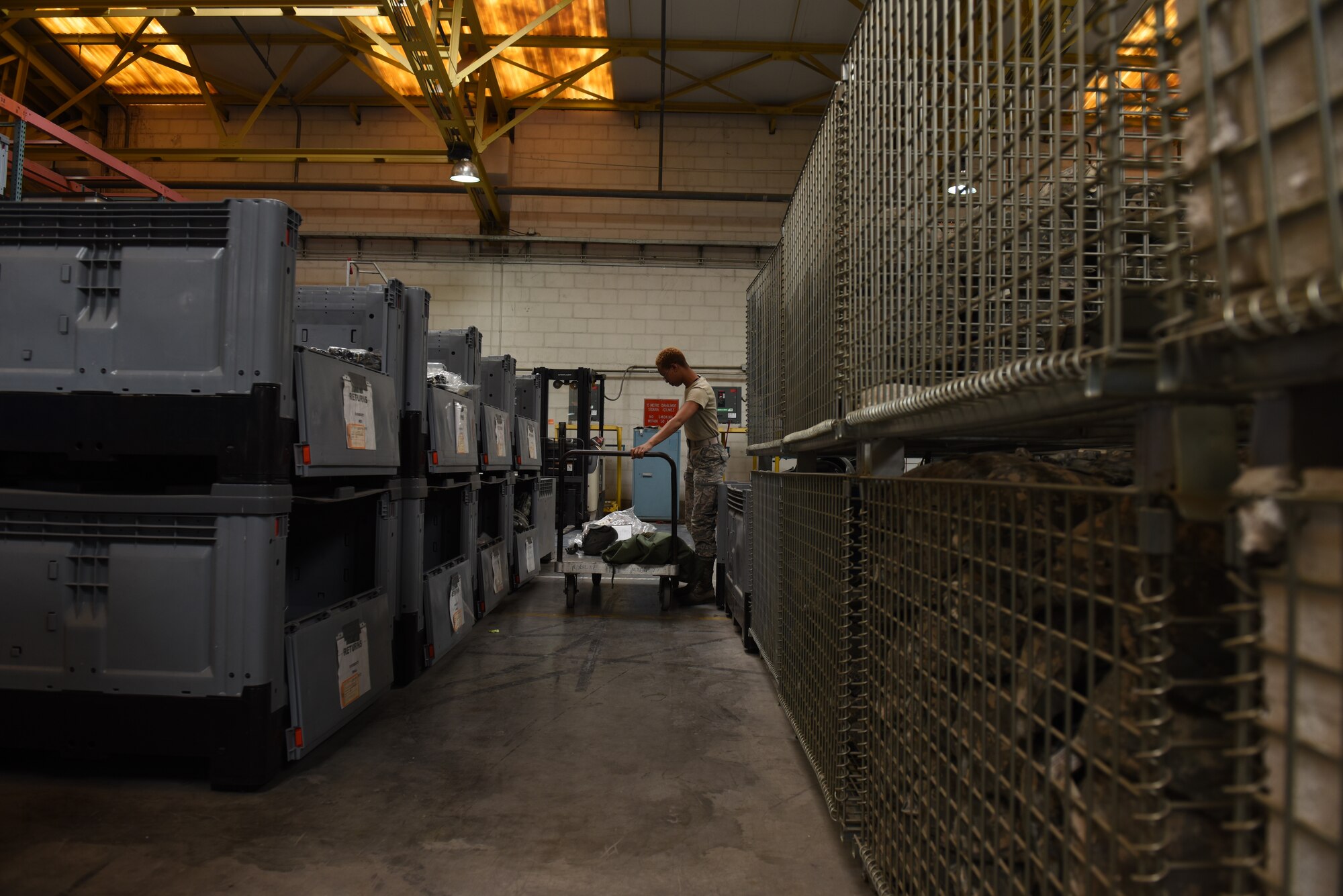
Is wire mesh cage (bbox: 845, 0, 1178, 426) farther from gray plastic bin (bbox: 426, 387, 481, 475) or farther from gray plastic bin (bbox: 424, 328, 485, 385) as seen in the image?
gray plastic bin (bbox: 424, 328, 485, 385)

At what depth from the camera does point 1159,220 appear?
0.64 meters

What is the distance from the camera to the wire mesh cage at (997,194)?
71 centimetres

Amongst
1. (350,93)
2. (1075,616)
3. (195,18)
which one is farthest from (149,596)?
(350,93)

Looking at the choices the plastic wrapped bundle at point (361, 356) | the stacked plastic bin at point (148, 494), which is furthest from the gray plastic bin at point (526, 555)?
the stacked plastic bin at point (148, 494)

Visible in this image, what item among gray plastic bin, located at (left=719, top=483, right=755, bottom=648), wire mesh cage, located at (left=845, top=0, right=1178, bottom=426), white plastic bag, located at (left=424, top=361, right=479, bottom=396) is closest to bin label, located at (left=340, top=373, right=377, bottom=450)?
white plastic bag, located at (left=424, top=361, right=479, bottom=396)

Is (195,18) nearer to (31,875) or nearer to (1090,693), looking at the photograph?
(31,875)

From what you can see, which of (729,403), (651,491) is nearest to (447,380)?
(651,491)

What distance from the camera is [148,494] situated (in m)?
1.98

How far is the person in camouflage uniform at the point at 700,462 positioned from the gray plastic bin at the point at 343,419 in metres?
2.00

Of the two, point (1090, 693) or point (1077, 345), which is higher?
point (1077, 345)

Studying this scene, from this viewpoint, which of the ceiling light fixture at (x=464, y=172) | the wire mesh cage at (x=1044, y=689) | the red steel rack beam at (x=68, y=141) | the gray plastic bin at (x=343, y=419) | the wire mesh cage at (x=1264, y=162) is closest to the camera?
the wire mesh cage at (x=1264, y=162)

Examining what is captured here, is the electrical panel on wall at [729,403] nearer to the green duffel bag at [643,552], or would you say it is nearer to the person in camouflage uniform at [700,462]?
the person in camouflage uniform at [700,462]

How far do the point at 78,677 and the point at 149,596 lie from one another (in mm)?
334

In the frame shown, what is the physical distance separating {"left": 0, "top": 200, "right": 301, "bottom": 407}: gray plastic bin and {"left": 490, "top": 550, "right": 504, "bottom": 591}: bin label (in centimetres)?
229
